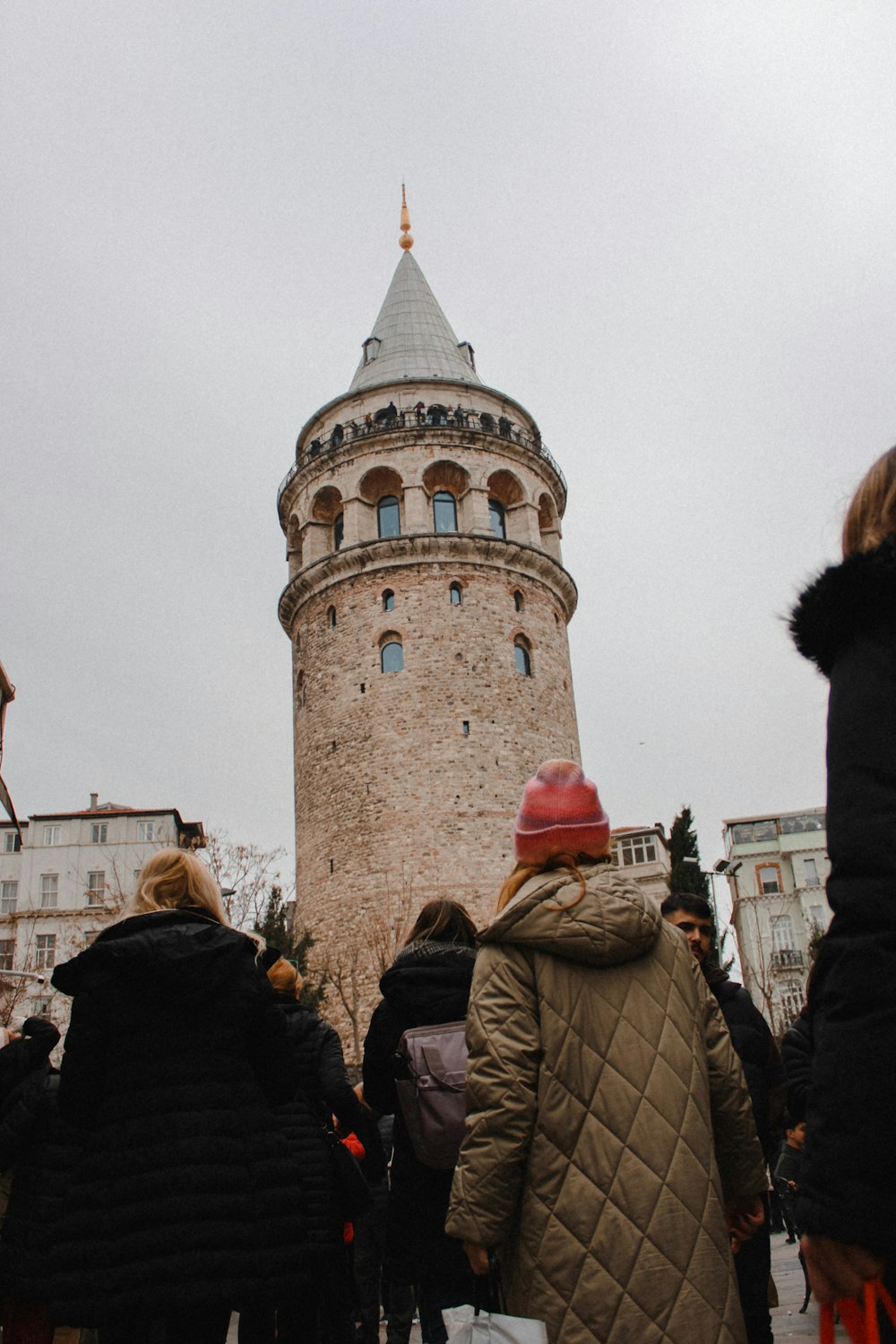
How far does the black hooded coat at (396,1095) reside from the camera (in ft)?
14.1

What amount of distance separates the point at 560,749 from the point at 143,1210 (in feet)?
90.2

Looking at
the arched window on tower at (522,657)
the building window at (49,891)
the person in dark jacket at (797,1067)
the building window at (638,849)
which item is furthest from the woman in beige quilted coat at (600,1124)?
the building window at (638,849)

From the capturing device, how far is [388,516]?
3209 centimetres

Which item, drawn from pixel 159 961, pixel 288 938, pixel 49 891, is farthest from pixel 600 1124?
pixel 49 891

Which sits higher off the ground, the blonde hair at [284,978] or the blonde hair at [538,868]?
the blonde hair at [538,868]

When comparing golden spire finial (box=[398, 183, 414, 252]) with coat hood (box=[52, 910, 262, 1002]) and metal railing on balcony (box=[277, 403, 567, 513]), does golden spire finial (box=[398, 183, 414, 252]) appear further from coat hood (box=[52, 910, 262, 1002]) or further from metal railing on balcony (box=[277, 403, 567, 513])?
coat hood (box=[52, 910, 262, 1002])

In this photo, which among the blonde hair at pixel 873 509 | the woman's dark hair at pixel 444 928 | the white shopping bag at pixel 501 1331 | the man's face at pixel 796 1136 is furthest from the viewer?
the man's face at pixel 796 1136

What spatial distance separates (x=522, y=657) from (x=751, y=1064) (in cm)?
2587

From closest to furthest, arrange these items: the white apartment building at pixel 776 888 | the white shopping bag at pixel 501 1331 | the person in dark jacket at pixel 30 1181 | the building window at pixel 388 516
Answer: the white shopping bag at pixel 501 1331, the person in dark jacket at pixel 30 1181, the building window at pixel 388 516, the white apartment building at pixel 776 888

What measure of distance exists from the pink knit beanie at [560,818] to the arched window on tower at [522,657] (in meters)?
26.5

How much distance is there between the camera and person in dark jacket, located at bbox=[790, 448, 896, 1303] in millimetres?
1885

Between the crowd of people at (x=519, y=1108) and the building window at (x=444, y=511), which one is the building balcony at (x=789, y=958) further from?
the crowd of people at (x=519, y=1108)

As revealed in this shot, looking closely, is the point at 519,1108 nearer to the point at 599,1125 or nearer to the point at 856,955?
the point at 599,1125

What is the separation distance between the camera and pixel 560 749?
99.5 ft
